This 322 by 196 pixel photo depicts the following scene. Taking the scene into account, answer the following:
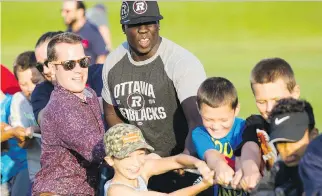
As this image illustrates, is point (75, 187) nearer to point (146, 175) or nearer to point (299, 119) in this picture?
point (146, 175)

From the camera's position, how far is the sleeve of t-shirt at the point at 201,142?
7344 millimetres

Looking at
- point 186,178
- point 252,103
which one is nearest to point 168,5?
point 252,103

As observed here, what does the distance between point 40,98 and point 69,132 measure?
159 centimetres

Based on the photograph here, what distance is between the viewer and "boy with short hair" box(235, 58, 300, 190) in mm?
6859

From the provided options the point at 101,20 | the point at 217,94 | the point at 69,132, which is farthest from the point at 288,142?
the point at 101,20

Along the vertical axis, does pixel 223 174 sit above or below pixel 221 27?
above

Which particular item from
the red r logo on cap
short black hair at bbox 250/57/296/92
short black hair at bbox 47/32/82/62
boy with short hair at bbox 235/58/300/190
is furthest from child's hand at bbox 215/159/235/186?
the red r logo on cap

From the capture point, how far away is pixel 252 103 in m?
20.8

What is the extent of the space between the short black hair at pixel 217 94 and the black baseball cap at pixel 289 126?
3.14 ft

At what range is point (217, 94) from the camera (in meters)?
7.08

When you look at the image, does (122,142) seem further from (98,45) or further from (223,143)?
(98,45)

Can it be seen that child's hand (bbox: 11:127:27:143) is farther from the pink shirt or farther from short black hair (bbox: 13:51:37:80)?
the pink shirt

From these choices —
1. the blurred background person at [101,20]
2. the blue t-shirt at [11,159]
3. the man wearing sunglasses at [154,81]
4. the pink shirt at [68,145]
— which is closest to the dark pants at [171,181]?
the man wearing sunglasses at [154,81]

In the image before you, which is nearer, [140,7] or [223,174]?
[223,174]
